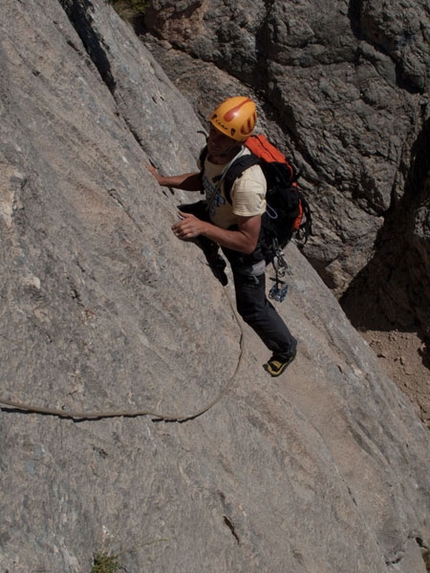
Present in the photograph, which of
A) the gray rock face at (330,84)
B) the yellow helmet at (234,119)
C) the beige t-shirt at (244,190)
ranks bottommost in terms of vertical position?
the gray rock face at (330,84)

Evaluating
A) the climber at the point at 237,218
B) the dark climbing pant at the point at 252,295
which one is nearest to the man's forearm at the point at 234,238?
the climber at the point at 237,218

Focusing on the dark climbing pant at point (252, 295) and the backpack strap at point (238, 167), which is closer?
the backpack strap at point (238, 167)

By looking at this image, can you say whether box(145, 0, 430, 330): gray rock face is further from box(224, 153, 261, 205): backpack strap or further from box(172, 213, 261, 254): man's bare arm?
box(224, 153, 261, 205): backpack strap

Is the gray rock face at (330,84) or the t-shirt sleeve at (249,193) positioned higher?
the t-shirt sleeve at (249,193)

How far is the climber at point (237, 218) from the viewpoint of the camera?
16.3 feet

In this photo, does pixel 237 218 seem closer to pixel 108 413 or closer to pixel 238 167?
pixel 238 167

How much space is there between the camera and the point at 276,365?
21.9 feet

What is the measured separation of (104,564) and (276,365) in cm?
338

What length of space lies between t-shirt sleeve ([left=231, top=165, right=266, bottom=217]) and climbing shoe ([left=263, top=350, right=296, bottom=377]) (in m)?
2.06

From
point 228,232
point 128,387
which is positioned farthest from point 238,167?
point 128,387

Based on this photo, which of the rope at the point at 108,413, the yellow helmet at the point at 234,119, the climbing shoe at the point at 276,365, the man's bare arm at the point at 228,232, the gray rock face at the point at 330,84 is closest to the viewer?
the rope at the point at 108,413

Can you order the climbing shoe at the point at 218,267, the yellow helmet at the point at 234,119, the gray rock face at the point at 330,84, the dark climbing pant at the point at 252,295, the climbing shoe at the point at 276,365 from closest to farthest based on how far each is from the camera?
the yellow helmet at the point at 234,119 < the dark climbing pant at the point at 252,295 < the climbing shoe at the point at 218,267 < the climbing shoe at the point at 276,365 < the gray rock face at the point at 330,84

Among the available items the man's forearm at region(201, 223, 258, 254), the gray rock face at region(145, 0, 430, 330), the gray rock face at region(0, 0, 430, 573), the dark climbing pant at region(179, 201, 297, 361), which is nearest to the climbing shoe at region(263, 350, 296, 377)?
the dark climbing pant at region(179, 201, 297, 361)

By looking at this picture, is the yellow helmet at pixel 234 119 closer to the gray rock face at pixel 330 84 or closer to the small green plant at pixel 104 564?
the small green plant at pixel 104 564
